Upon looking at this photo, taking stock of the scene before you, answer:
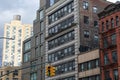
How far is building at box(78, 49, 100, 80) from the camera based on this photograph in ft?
225

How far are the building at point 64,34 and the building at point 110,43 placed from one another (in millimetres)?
8194

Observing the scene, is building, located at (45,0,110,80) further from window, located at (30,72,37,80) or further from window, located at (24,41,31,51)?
window, located at (24,41,31,51)

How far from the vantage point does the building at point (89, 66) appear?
68.5 metres

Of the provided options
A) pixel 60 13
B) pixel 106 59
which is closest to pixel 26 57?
pixel 60 13

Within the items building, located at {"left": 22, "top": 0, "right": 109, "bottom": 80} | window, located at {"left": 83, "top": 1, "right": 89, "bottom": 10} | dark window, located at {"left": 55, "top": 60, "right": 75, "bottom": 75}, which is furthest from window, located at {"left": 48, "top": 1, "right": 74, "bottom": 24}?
dark window, located at {"left": 55, "top": 60, "right": 75, "bottom": 75}

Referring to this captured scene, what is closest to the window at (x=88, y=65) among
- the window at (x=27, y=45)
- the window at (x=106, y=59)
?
the window at (x=106, y=59)

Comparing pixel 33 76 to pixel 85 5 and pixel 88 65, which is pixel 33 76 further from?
pixel 88 65

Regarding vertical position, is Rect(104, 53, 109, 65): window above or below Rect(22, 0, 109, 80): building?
below

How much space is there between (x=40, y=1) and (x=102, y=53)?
122 feet

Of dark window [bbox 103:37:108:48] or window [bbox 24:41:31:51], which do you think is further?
window [bbox 24:41:31:51]

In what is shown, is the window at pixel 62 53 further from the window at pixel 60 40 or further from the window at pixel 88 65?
the window at pixel 88 65

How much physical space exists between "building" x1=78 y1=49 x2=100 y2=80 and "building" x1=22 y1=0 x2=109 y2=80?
5.00ft

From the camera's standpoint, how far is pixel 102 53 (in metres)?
66.8

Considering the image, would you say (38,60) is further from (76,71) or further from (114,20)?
(114,20)
